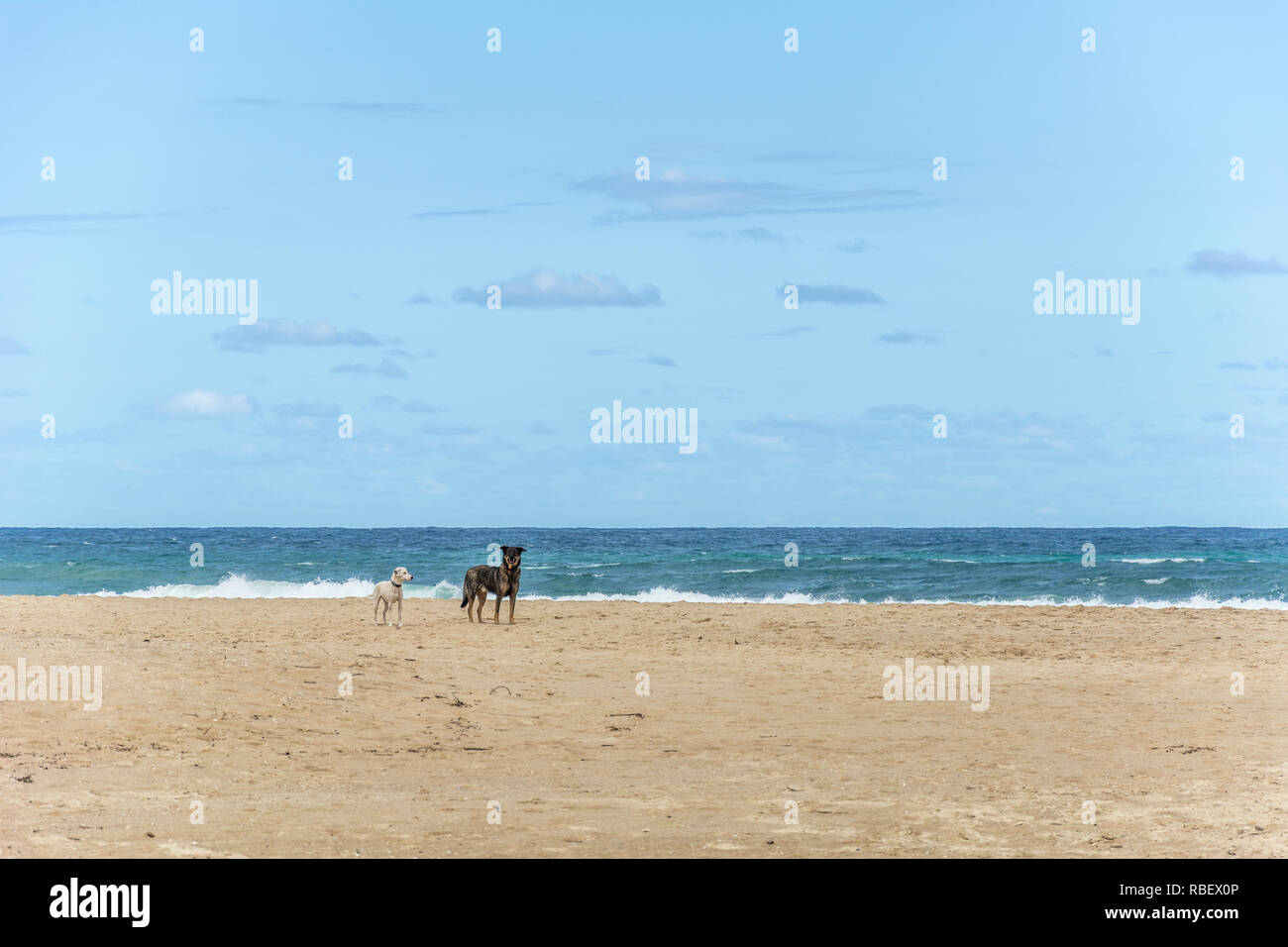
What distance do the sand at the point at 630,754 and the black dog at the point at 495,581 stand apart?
12.6ft

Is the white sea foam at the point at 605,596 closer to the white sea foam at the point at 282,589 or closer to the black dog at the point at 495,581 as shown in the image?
the white sea foam at the point at 282,589

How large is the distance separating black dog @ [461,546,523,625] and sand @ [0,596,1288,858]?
3828mm

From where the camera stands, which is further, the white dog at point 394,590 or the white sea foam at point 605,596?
the white sea foam at point 605,596

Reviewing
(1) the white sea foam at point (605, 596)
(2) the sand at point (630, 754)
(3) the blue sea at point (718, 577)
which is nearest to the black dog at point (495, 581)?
(2) the sand at point (630, 754)

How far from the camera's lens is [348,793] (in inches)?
401

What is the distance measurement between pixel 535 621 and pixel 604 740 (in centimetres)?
1263

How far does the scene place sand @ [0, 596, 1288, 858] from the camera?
8.71 metres

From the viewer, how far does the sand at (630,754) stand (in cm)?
871

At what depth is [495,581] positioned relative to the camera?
81.3 ft

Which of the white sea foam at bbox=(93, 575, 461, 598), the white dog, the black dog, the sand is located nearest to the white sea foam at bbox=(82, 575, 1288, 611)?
the white sea foam at bbox=(93, 575, 461, 598)

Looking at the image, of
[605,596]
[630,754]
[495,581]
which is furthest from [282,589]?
[630,754]

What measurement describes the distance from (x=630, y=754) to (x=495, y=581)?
1307cm

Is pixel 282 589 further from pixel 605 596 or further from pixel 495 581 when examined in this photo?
pixel 495 581
